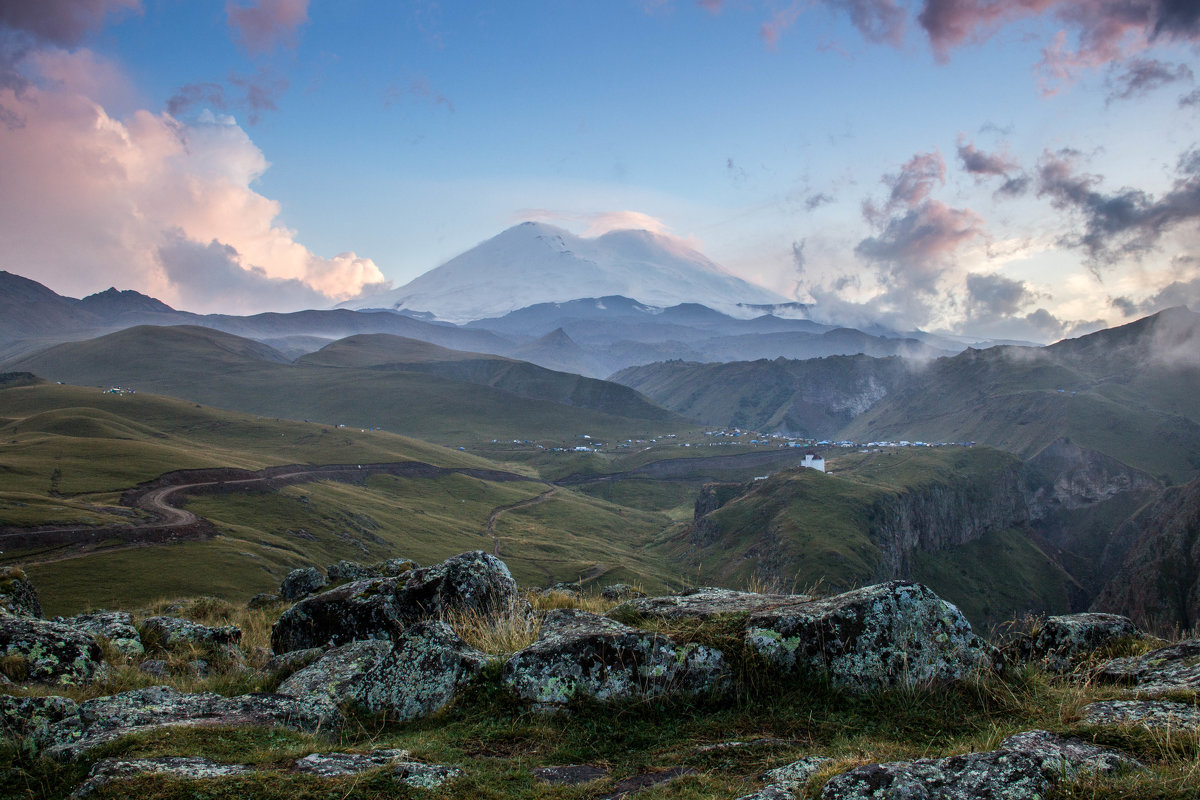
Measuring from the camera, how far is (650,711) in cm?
766

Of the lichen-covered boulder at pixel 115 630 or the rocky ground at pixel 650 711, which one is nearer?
the rocky ground at pixel 650 711

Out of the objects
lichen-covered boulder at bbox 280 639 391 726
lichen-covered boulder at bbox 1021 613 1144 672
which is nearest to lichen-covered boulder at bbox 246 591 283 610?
lichen-covered boulder at bbox 280 639 391 726

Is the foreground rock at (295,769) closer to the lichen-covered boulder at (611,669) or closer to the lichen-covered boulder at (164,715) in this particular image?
the lichen-covered boulder at (164,715)

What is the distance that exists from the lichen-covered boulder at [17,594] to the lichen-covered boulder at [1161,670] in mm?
18622

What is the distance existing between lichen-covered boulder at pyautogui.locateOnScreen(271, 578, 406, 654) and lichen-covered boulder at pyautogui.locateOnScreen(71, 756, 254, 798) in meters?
6.04

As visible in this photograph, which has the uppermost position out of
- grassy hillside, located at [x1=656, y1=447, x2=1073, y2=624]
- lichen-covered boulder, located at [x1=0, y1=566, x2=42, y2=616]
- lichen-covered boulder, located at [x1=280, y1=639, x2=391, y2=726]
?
lichen-covered boulder, located at [x1=280, y1=639, x2=391, y2=726]

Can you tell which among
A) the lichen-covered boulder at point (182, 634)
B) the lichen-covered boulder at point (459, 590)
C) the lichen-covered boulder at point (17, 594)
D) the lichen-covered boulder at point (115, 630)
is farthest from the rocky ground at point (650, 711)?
the lichen-covered boulder at point (17, 594)

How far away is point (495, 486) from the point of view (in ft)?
542

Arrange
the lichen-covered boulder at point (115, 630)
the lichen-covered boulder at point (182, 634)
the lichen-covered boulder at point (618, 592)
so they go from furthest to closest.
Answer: the lichen-covered boulder at point (618, 592) < the lichen-covered boulder at point (182, 634) < the lichen-covered boulder at point (115, 630)

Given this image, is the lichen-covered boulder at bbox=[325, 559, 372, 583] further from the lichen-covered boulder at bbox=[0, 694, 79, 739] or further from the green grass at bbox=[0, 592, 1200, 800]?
the lichen-covered boulder at bbox=[0, 694, 79, 739]

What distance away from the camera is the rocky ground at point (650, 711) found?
5336 millimetres

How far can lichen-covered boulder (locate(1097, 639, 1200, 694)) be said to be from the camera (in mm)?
6926

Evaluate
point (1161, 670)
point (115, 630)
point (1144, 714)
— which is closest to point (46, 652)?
point (115, 630)

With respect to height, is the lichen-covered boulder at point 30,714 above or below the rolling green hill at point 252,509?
above
